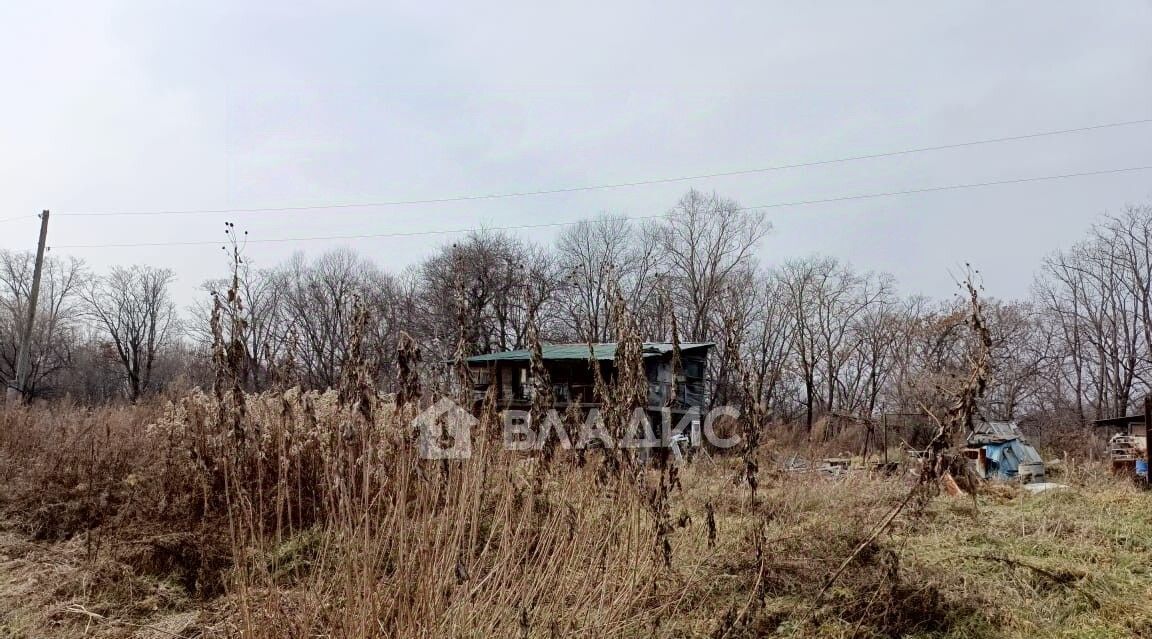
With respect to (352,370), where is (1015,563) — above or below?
below

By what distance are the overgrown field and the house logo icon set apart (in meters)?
0.06

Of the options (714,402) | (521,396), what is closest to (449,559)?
(521,396)

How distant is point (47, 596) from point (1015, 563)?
22.1 ft

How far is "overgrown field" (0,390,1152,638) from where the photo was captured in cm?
285

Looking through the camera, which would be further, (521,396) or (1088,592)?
(521,396)

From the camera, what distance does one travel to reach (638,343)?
11.7ft

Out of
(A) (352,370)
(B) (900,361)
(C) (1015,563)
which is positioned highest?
(B) (900,361)

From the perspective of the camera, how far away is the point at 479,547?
4.67 m

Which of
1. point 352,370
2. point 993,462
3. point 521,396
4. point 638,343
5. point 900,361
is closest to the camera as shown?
point 352,370

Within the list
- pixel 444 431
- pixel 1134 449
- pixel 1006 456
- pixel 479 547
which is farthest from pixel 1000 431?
pixel 444 431

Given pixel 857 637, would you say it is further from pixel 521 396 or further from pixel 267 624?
pixel 521 396

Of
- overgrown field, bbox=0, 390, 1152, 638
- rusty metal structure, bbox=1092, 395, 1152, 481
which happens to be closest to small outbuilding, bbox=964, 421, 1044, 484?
rusty metal structure, bbox=1092, 395, 1152, 481

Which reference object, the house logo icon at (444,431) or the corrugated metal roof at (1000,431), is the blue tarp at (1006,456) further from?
the house logo icon at (444,431)

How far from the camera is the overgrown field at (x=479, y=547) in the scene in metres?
2.85
